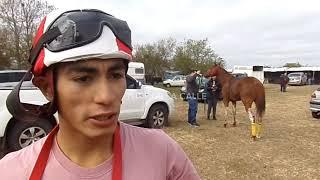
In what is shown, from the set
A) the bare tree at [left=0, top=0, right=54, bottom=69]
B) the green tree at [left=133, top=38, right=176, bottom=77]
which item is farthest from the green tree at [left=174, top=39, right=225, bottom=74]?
the bare tree at [left=0, top=0, right=54, bottom=69]

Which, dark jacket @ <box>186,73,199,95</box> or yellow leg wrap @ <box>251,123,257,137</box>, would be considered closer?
yellow leg wrap @ <box>251,123,257,137</box>

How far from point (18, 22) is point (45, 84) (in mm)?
26896

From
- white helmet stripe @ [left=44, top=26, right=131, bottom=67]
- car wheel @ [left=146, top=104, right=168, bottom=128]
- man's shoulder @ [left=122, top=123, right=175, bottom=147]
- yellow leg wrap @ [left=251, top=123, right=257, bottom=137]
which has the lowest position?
yellow leg wrap @ [left=251, top=123, right=257, bottom=137]

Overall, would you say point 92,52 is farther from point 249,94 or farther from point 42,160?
point 249,94

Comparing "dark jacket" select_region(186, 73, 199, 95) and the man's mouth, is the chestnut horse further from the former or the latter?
the man's mouth

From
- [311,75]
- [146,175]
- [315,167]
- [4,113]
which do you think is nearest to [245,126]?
[315,167]

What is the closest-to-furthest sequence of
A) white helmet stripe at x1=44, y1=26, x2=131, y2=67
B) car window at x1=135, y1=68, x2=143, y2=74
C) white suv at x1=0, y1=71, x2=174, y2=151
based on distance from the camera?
1. white helmet stripe at x1=44, y1=26, x2=131, y2=67
2. white suv at x1=0, y1=71, x2=174, y2=151
3. car window at x1=135, y1=68, x2=143, y2=74

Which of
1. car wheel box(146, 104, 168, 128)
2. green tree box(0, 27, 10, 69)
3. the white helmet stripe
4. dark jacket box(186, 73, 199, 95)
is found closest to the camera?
the white helmet stripe

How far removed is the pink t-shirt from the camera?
1151 millimetres

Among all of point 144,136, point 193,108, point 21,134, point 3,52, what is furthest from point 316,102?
point 3,52

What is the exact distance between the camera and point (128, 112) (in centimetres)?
952

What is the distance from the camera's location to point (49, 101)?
1.20 meters

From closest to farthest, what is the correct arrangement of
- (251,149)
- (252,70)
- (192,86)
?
1. (251,149)
2. (192,86)
3. (252,70)

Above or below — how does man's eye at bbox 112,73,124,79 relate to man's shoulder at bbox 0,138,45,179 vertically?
above
